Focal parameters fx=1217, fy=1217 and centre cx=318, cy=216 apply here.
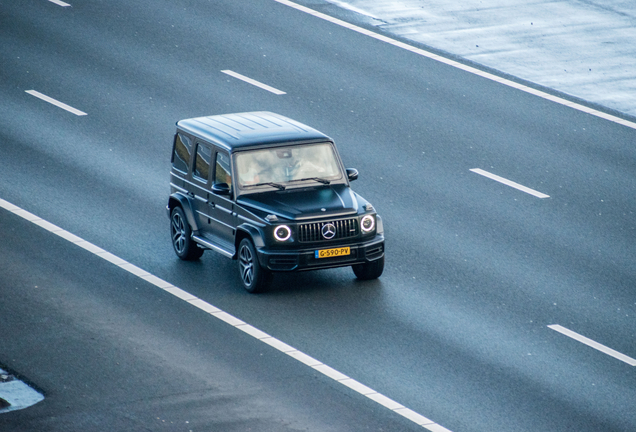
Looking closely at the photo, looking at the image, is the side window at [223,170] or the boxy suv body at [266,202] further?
the side window at [223,170]

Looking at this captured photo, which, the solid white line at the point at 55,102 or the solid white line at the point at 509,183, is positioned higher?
the solid white line at the point at 509,183

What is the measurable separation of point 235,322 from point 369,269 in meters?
2.13

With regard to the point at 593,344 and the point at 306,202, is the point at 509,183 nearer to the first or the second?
the point at 306,202

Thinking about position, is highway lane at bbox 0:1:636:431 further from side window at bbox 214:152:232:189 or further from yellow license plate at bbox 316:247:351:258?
side window at bbox 214:152:232:189

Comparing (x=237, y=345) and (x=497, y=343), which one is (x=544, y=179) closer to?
(x=497, y=343)

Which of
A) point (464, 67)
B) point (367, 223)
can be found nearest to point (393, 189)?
point (367, 223)

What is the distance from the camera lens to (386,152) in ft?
68.3

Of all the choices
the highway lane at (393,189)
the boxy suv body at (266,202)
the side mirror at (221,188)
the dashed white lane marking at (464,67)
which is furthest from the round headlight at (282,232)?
the dashed white lane marking at (464,67)

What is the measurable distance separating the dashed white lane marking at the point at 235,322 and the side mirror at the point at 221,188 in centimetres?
135

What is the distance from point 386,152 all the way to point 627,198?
13.5 feet

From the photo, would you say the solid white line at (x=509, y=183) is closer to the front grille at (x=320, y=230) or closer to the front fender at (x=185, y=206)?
the front grille at (x=320, y=230)

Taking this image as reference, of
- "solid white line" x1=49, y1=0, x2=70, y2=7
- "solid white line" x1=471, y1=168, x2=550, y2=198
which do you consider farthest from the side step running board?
"solid white line" x1=49, y1=0, x2=70, y2=7

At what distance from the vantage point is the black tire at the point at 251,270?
595 inches

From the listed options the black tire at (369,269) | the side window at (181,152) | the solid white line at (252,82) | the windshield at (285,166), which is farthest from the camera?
the solid white line at (252,82)
